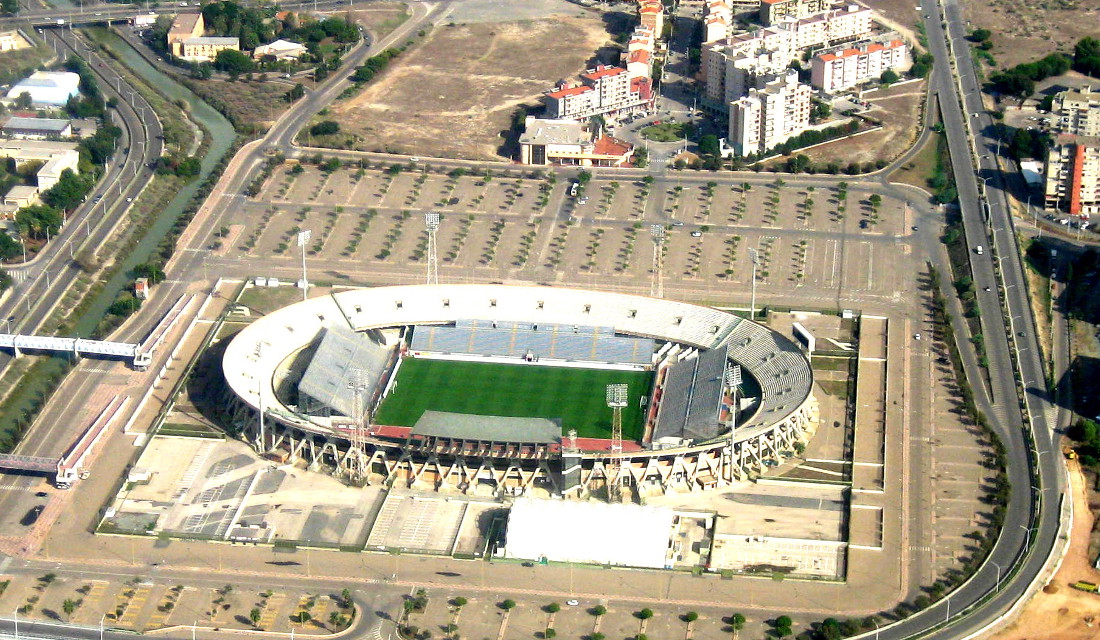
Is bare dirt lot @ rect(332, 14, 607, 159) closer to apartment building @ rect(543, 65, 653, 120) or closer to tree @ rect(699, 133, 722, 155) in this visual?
apartment building @ rect(543, 65, 653, 120)

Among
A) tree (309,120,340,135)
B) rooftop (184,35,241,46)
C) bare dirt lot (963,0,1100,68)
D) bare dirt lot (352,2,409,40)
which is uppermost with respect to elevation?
tree (309,120,340,135)

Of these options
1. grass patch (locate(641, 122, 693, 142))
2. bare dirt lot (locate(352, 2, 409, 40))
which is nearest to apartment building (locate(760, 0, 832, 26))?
grass patch (locate(641, 122, 693, 142))

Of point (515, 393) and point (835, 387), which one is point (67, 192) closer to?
point (515, 393)

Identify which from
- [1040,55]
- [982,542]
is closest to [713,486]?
[982,542]

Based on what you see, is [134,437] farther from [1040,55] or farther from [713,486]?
[1040,55]

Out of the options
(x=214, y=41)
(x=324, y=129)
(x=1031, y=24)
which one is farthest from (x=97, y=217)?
(x=1031, y=24)

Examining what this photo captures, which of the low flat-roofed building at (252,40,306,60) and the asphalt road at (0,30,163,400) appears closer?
the asphalt road at (0,30,163,400)
